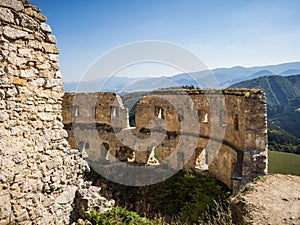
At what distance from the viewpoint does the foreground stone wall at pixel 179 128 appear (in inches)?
453

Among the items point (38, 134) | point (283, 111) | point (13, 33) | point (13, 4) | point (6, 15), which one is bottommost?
point (283, 111)

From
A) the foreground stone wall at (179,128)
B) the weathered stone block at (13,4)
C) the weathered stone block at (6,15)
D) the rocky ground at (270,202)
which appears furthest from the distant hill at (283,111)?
the weathered stone block at (6,15)

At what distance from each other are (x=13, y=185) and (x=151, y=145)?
1172 centimetres

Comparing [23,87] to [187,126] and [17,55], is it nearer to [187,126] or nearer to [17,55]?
[17,55]

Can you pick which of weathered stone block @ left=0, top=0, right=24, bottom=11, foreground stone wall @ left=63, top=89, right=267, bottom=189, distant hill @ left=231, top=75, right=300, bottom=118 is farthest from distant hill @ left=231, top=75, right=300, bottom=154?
weathered stone block @ left=0, top=0, right=24, bottom=11

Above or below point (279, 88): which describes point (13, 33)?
below

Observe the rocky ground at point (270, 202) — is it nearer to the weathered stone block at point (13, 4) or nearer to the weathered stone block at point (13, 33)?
the weathered stone block at point (13, 33)

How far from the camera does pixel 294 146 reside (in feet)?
118

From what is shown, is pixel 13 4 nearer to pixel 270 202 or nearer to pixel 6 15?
pixel 6 15

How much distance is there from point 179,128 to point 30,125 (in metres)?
11.6


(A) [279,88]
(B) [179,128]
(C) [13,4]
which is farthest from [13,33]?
(A) [279,88]

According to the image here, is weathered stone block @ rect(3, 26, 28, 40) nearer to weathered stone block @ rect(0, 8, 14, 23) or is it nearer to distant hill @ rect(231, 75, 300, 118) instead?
weathered stone block @ rect(0, 8, 14, 23)

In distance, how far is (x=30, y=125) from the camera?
501 cm

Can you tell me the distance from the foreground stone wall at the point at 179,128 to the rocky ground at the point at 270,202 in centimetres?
317
